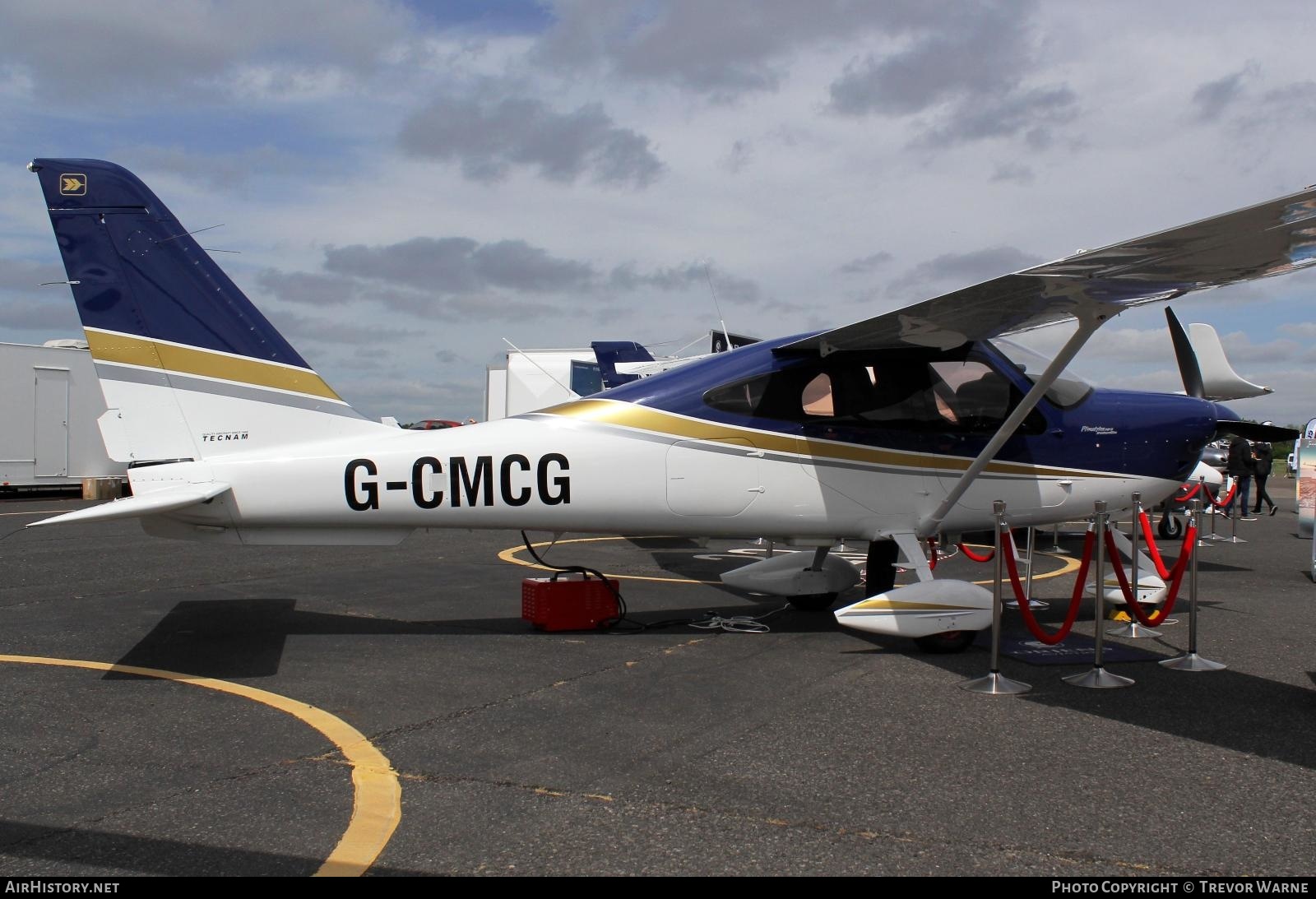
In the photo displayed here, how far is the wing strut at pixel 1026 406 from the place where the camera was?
6695 millimetres

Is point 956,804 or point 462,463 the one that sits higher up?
point 462,463

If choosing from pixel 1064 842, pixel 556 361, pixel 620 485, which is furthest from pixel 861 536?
pixel 556 361

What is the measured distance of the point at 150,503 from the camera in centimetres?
616

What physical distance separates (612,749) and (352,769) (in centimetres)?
123

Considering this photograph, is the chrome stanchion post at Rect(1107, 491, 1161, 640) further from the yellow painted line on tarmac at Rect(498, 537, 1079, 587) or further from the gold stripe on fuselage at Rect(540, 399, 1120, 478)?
the yellow painted line on tarmac at Rect(498, 537, 1079, 587)

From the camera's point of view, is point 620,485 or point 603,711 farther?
point 620,485

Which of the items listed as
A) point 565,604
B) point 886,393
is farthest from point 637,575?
point 886,393

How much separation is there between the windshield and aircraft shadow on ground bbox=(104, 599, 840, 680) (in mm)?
2677

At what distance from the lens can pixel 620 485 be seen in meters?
7.29

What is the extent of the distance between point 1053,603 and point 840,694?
4.46 meters

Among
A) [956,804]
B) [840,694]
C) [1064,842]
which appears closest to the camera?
[1064,842]

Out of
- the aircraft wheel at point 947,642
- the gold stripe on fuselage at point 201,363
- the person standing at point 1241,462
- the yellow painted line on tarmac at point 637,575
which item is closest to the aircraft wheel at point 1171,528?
the yellow painted line on tarmac at point 637,575
